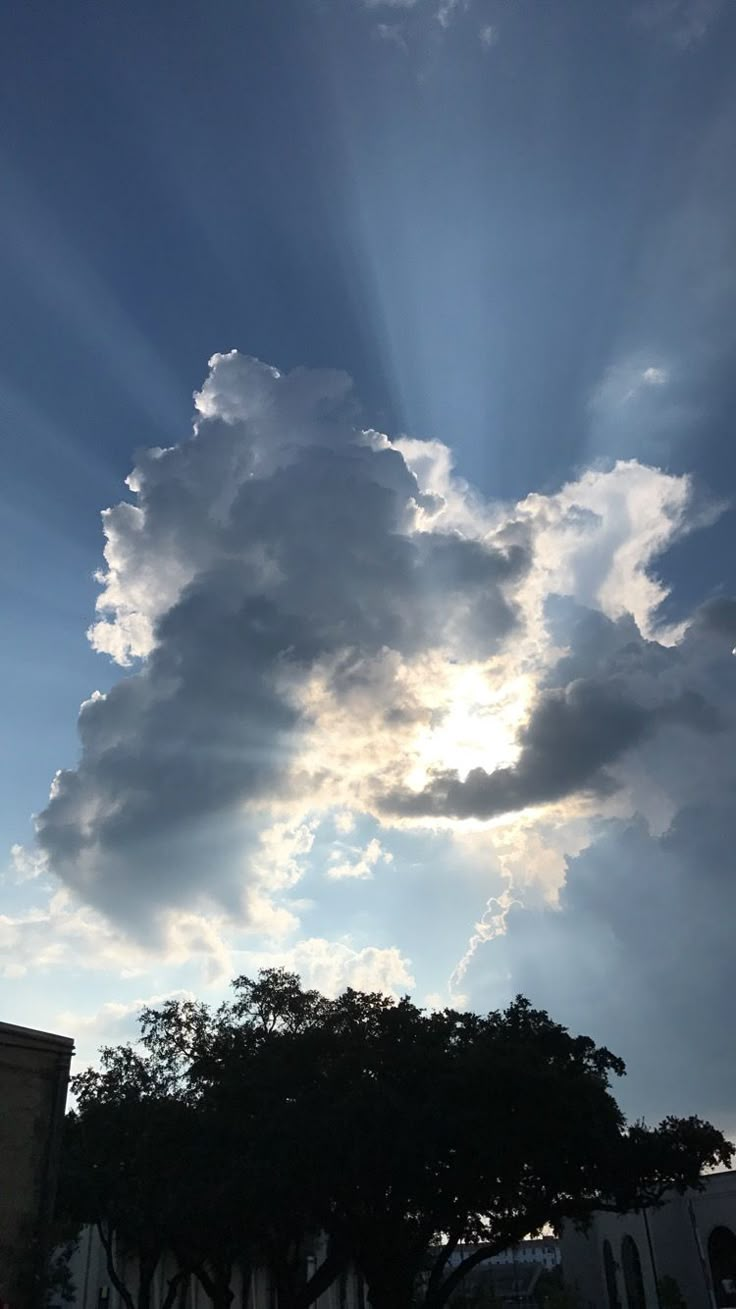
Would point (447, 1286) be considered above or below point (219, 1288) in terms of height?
below

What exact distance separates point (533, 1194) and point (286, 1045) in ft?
32.9

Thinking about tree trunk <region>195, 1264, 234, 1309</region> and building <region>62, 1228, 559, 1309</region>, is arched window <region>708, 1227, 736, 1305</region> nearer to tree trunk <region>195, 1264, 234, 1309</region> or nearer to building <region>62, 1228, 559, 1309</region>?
building <region>62, 1228, 559, 1309</region>

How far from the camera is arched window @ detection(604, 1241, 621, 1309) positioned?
71.1 m

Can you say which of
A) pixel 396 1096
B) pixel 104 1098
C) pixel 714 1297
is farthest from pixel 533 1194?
pixel 714 1297

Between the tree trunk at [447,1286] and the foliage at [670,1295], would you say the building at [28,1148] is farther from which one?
the foliage at [670,1295]

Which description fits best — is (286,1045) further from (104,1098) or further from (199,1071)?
(104,1098)

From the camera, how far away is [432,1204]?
33.5m

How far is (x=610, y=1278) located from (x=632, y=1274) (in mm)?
5419

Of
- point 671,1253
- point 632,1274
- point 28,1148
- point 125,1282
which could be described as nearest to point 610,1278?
point 632,1274

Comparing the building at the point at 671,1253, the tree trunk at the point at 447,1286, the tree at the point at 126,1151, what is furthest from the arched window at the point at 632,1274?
the tree at the point at 126,1151

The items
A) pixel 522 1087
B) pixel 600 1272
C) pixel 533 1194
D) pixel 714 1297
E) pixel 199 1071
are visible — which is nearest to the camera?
pixel 522 1087

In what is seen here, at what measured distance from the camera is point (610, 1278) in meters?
71.9

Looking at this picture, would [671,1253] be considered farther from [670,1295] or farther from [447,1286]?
[447,1286]

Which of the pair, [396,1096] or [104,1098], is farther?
[104,1098]
